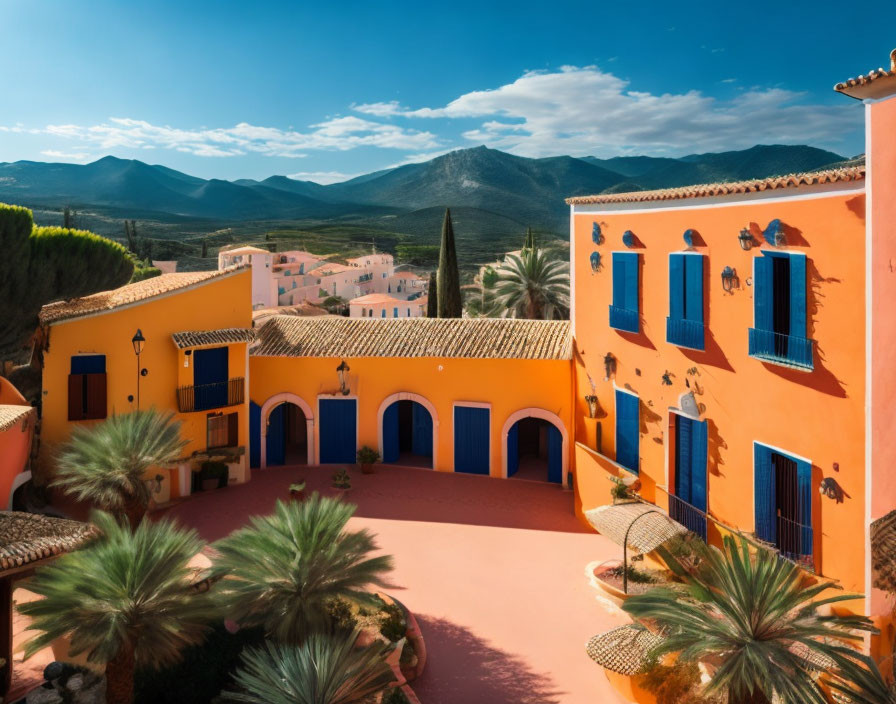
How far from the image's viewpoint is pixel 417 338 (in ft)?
75.0

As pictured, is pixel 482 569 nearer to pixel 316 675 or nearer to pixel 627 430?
pixel 627 430

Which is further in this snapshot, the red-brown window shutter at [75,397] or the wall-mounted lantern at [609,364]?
the red-brown window shutter at [75,397]

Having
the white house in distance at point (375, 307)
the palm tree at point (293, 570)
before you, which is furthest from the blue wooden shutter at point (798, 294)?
the white house in distance at point (375, 307)

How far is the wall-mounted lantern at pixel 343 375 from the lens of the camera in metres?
22.3

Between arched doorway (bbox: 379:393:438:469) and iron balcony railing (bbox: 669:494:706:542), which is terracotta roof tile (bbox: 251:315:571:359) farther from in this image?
iron balcony railing (bbox: 669:494:706:542)

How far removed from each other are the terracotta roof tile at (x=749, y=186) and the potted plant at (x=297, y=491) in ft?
37.1

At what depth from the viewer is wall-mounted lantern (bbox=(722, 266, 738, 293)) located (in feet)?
44.3

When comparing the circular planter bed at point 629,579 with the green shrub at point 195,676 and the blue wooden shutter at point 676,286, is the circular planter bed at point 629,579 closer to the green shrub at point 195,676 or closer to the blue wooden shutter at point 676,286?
the blue wooden shutter at point 676,286

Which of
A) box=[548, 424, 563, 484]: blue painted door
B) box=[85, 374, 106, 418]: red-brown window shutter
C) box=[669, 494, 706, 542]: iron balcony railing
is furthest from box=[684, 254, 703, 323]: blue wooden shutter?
box=[85, 374, 106, 418]: red-brown window shutter

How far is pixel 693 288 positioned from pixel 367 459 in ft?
38.5

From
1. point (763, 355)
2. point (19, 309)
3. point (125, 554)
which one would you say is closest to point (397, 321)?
point (19, 309)

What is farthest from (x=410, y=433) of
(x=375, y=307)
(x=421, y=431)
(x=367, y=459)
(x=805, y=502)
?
(x=375, y=307)

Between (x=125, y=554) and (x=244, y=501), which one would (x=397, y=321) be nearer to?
(x=244, y=501)

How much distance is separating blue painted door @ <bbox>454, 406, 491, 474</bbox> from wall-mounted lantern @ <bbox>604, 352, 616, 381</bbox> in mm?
4781
